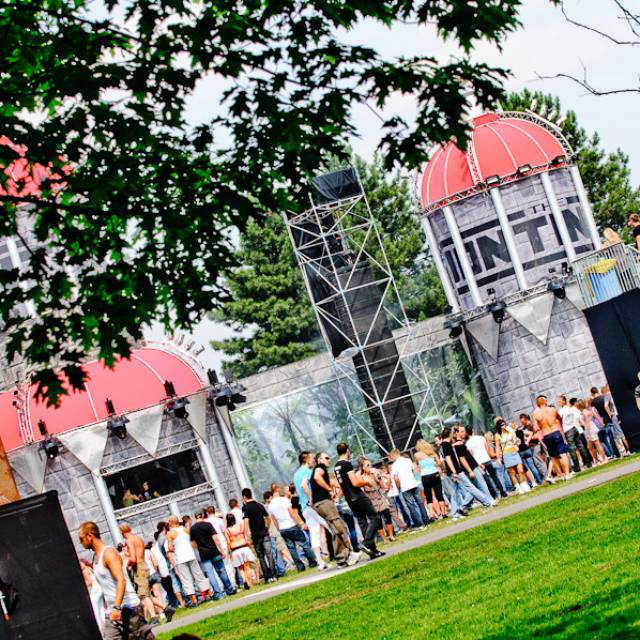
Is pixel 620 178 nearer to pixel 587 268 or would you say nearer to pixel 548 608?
pixel 587 268

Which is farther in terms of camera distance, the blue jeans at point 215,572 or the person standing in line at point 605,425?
the person standing in line at point 605,425

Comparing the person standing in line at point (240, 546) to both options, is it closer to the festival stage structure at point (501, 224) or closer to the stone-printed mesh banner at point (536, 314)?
the stone-printed mesh banner at point (536, 314)

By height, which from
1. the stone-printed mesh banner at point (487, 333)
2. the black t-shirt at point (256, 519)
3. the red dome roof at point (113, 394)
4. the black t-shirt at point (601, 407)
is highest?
the red dome roof at point (113, 394)

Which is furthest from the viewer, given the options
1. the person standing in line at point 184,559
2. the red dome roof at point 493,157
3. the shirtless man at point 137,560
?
the red dome roof at point 493,157

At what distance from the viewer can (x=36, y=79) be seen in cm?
909

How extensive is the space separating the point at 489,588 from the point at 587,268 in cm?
2354

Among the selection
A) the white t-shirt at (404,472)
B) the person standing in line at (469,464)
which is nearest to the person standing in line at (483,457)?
the person standing in line at (469,464)

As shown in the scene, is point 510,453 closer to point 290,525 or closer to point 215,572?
point 290,525

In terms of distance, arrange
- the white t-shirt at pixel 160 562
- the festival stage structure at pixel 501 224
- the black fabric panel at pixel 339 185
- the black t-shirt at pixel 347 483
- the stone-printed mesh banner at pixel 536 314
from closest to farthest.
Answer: the black t-shirt at pixel 347 483, the white t-shirt at pixel 160 562, the black fabric panel at pixel 339 185, the stone-printed mesh banner at pixel 536 314, the festival stage structure at pixel 501 224

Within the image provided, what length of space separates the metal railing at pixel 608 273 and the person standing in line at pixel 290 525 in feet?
44.8

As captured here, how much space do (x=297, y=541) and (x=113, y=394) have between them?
1320 centimetres

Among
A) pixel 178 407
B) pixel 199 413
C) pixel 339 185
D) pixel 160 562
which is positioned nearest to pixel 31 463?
pixel 178 407

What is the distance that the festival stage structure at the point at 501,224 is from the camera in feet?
125

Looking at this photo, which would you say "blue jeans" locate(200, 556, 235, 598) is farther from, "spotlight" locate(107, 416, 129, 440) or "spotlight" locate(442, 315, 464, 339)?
"spotlight" locate(442, 315, 464, 339)
